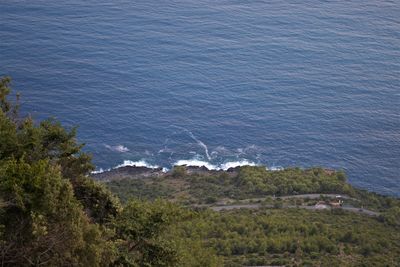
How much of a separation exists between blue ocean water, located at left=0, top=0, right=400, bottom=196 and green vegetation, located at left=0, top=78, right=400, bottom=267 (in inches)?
269

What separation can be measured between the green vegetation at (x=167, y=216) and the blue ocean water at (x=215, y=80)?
22.5 feet

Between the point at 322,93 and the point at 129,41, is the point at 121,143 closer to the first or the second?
the point at 129,41

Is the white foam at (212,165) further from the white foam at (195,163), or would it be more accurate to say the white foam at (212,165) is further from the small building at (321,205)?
the small building at (321,205)

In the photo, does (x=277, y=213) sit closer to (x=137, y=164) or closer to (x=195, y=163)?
(x=195, y=163)

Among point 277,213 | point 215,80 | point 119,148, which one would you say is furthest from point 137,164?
point 277,213

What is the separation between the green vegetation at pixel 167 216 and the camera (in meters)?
25.1

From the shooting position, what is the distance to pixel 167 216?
116 ft

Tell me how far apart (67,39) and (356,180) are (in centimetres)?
5734

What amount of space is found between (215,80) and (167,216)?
71616 millimetres

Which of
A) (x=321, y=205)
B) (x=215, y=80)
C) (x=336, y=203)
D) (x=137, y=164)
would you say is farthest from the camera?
(x=215, y=80)

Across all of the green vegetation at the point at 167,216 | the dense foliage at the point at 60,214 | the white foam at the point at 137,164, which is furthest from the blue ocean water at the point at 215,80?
the dense foliage at the point at 60,214

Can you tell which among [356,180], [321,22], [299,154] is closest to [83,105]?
[299,154]

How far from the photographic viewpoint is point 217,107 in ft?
326

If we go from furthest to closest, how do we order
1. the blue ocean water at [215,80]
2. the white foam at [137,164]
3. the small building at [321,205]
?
the blue ocean water at [215,80]
the white foam at [137,164]
the small building at [321,205]
